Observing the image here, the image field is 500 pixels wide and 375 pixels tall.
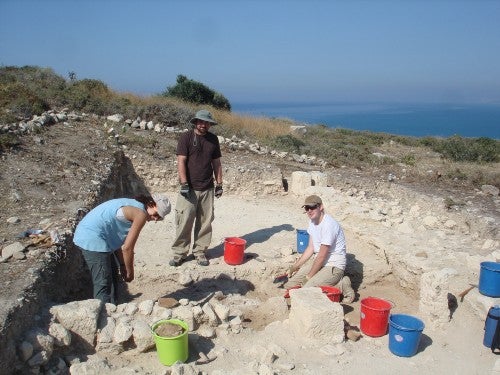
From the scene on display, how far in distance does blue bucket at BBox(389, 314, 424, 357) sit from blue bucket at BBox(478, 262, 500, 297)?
45.8 inches

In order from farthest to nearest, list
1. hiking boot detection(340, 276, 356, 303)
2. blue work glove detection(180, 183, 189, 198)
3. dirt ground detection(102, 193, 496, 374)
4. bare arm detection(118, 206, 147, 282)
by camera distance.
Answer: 1. blue work glove detection(180, 183, 189, 198)
2. hiking boot detection(340, 276, 356, 303)
3. dirt ground detection(102, 193, 496, 374)
4. bare arm detection(118, 206, 147, 282)

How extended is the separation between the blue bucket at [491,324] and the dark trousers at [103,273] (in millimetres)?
3970

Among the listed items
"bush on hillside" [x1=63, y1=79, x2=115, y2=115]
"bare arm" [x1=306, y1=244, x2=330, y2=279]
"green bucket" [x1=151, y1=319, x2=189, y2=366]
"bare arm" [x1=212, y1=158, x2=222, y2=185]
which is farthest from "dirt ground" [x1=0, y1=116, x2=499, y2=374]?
"bush on hillside" [x1=63, y1=79, x2=115, y2=115]

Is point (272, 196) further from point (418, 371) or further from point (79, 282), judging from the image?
point (418, 371)

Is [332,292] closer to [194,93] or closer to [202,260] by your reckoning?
[202,260]

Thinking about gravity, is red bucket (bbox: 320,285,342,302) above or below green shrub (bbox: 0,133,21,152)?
below

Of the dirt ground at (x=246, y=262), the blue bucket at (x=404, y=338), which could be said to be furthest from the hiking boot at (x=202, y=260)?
the blue bucket at (x=404, y=338)

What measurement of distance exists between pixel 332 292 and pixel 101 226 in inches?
112

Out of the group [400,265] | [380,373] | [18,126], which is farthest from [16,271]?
[18,126]

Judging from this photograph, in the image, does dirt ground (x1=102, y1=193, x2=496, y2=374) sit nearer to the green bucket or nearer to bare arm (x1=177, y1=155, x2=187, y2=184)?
the green bucket

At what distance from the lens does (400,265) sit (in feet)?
21.6

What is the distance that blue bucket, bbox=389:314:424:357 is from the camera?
14.8 ft

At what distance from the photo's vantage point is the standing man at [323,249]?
562 centimetres

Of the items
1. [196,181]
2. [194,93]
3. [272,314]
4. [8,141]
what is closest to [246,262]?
[272,314]
